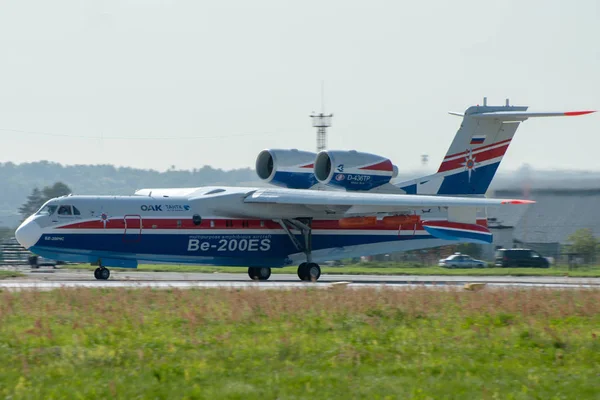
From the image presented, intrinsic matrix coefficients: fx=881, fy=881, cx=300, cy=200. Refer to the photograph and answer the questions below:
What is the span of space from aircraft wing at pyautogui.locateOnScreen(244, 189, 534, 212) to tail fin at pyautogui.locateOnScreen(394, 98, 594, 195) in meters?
4.13

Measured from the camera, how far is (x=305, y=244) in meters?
33.2

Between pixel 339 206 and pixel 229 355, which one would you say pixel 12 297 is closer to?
pixel 229 355

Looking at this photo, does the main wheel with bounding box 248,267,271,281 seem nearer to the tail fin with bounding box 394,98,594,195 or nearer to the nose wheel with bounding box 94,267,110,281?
the nose wheel with bounding box 94,267,110,281

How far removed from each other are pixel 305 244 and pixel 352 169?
10.9 ft

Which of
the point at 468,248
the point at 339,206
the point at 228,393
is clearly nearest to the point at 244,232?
the point at 339,206

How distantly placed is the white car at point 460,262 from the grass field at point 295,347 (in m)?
35.2

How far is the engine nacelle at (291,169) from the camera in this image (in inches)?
1353

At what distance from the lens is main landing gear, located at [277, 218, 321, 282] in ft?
107

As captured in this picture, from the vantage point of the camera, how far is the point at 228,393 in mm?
10836

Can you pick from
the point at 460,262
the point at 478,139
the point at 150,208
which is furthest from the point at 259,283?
the point at 460,262

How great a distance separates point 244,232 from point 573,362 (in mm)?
20139

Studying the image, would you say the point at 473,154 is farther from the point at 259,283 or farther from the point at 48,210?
the point at 48,210

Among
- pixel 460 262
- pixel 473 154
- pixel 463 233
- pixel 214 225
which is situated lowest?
pixel 460 262

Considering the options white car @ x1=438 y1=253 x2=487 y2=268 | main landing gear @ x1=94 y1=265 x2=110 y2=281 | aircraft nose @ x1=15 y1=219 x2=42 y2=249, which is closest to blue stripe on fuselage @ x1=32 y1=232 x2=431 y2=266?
aircraft nose @ x1=15 y1=219 x2=42 y2=249
